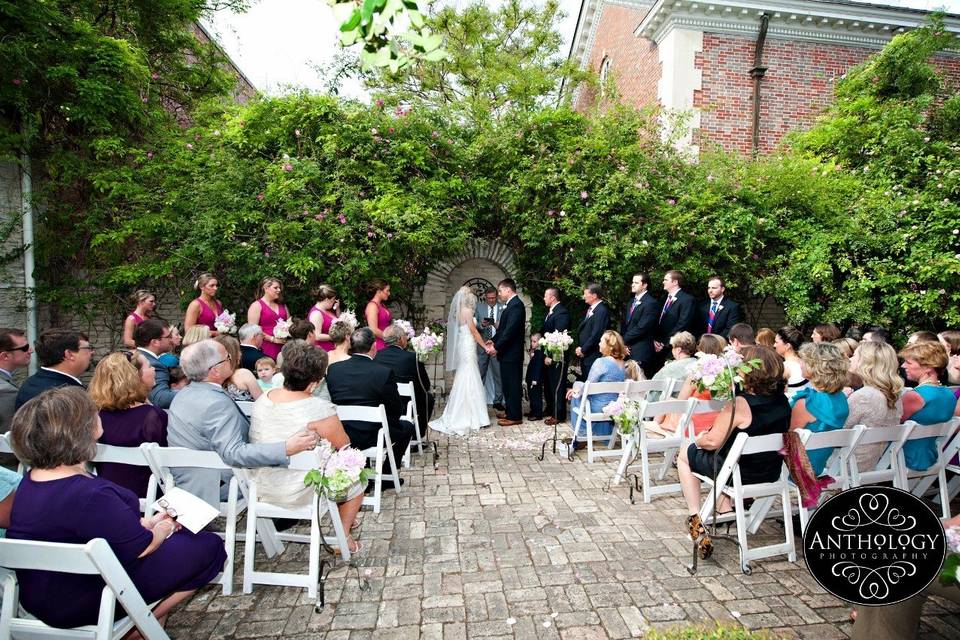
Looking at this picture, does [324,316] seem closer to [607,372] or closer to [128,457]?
[607,372]

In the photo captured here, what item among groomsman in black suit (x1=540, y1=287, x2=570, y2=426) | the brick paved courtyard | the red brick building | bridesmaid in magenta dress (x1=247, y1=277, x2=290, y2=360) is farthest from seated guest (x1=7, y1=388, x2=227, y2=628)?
the red brick building

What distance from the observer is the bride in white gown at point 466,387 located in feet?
25.0

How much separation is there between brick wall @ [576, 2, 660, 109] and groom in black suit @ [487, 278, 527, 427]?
22.4 ft

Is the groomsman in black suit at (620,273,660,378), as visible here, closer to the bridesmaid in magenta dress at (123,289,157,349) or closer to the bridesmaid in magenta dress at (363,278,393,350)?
the bridesmaid in magenta dress at (363,278,393,350)

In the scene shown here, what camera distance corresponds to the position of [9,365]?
4039 mm

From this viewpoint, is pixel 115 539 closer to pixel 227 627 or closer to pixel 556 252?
pixel 227 627

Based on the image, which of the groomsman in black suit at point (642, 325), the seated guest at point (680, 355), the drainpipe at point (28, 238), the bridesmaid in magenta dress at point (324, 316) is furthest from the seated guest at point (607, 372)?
the drainpipe at point (28, 238)

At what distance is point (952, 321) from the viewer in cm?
767

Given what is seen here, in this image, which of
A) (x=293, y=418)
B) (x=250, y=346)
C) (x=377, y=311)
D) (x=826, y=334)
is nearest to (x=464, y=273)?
(x=377, y=311)

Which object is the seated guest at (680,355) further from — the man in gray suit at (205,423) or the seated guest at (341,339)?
the man in gray suit at (205,423)

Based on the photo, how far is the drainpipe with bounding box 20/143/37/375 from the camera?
813cm

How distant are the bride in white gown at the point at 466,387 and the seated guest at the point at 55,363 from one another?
14.8ft

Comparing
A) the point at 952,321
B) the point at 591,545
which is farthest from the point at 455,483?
the point at 952,321

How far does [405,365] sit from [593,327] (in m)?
2.94
